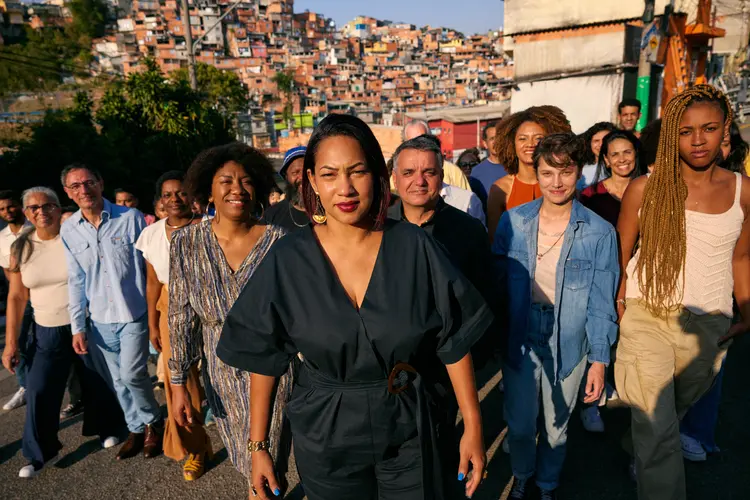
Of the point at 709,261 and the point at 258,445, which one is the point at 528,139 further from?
the point at 258,445

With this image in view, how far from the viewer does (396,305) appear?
71.0 inches

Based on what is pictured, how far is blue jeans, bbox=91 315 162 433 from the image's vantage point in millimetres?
3629

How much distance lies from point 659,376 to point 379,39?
679 ft

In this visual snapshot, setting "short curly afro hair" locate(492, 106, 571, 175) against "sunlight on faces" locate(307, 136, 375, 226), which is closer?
"sunlight on faces" locate(307, 136, 375, 226)

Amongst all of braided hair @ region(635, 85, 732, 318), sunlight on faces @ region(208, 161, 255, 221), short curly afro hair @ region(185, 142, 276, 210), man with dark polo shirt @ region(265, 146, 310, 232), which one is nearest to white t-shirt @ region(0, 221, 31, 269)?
man with dark polo shirt @ region(265, 146, 310, 232)

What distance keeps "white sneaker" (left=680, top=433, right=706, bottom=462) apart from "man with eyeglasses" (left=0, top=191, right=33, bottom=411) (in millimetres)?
4721

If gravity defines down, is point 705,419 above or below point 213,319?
below

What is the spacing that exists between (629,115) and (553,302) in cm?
398

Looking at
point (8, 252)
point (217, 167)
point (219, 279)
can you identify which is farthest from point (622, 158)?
point (8, 252)

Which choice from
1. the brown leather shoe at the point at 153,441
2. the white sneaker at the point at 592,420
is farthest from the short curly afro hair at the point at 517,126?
the brown leather shoe at the point at 153,441

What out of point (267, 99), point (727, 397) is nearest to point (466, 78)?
point (267, 99)

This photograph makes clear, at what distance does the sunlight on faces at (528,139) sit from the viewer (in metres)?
3.66

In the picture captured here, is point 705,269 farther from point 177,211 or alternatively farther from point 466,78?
point 466,78

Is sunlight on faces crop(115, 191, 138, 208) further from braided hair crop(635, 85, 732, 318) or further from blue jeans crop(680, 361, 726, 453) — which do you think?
blue jeans crop(680, 361, 726, 453)
